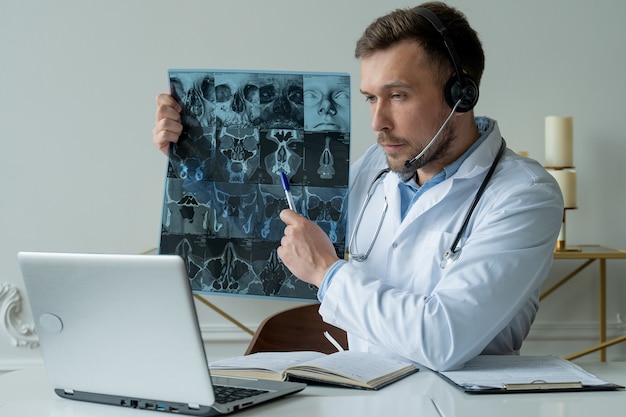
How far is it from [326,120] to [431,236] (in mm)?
385

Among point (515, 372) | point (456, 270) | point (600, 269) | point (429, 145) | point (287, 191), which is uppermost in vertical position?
point (429, 145)

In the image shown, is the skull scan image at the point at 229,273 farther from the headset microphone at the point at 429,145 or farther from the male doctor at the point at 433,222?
the headset microphone at the point at 429,145

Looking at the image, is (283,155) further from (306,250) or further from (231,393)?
(231,393)

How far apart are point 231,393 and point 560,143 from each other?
2.03 metres

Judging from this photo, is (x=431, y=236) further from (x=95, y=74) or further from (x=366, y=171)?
(x=95, y=74)

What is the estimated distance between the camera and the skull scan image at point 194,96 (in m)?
1.96

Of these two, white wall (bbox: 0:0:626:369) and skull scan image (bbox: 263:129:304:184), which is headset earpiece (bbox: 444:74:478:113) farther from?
white wall (bbox: 0:0:626:369)

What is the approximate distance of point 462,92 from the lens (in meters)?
1.82

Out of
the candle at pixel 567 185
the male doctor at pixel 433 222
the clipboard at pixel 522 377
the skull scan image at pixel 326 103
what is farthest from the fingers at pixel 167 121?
the candle at pixel 567 185

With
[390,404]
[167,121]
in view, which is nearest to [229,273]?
[167,121]

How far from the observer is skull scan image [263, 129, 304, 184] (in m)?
1.97

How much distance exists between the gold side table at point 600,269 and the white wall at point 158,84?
0.37 feet

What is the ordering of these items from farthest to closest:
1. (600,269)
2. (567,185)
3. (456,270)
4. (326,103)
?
1. (600,269)
2. (567,185)
3. (326,103)
4. (456,270)

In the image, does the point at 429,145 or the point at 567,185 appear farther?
the point at 567,185
